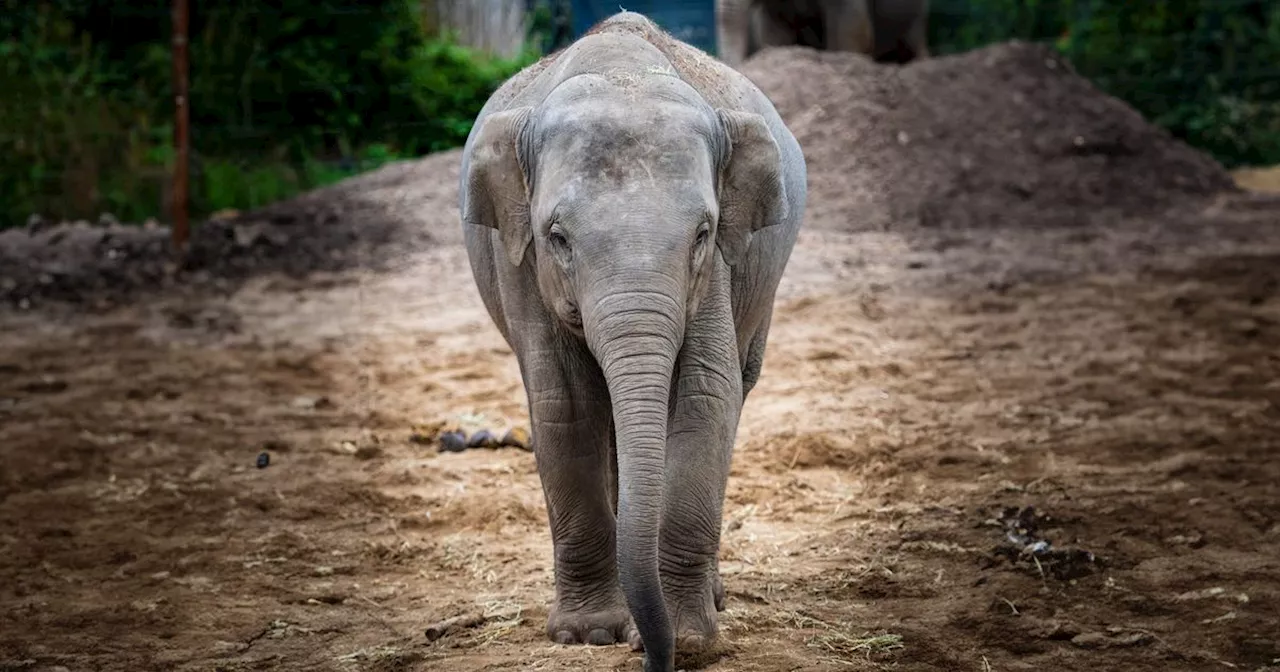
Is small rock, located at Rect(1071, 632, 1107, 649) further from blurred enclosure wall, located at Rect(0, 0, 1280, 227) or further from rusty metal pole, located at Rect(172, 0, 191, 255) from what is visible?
blurred enclosure wall, located at Rect(0, 0, 1280, 227)

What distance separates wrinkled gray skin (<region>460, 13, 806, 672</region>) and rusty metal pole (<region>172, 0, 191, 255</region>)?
285 inches

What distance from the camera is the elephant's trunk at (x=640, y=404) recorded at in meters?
4.14

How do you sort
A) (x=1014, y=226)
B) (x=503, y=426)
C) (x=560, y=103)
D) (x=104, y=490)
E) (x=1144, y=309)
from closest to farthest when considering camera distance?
(x=560, y=103) → (x=104, y=490) → (x=503, y=426) → (x=1144, y=309) → (x=1014, y=226)

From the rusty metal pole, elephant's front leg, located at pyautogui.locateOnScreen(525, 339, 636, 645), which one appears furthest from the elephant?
elephant's front leg, located at pyautogui.locateOnScreen(525, 339, 636, 645)

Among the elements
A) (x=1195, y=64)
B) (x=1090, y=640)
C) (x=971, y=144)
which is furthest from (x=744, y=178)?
(x=1195, y=64)

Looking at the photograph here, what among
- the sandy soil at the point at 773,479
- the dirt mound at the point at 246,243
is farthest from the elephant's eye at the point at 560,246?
the dirt mound at the point at 246,243

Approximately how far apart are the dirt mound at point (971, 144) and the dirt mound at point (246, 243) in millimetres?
3016

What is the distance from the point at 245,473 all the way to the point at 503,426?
1.31m

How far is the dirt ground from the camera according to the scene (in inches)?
203

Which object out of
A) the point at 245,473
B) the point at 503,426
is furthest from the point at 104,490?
the point at 503,426

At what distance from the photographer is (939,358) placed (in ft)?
29.9

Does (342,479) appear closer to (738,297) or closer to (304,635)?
(304,635)

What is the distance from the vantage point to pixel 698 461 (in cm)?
471

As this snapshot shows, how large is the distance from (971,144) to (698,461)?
947 centimetres
